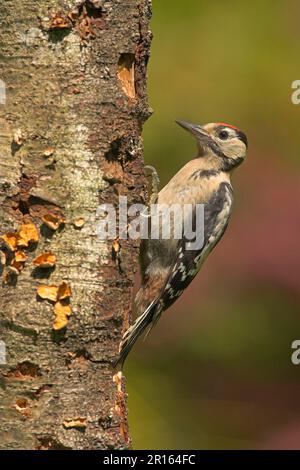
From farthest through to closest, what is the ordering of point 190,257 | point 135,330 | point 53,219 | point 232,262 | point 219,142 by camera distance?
point 232,262 < point 219,142 < point 190,257 < point 135,330 < point 53,219

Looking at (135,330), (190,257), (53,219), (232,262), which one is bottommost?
(135,330)

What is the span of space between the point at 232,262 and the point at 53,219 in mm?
2695

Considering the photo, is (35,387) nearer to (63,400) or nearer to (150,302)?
(63,400)

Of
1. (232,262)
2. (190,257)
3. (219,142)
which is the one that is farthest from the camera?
(232,262)

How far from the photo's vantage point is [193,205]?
16.5ft

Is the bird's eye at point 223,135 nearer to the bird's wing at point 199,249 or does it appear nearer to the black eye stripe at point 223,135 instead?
the black eye stripe at point 223,135

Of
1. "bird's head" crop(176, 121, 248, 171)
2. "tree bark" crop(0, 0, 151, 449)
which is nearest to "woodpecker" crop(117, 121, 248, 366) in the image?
"bird's head" crop(176, 121, 248, 171)

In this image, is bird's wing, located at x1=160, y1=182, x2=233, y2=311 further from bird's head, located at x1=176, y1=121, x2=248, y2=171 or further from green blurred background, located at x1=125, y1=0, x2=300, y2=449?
green blurred background, located at x1=125, y1=0, x2=300, y2=449

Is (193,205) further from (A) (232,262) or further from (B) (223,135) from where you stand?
(A) (232,262)

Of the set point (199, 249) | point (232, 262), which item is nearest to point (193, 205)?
point (199, 249)

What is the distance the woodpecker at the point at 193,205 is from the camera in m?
4.86

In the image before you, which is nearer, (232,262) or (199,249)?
(199,249)

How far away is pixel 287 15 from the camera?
640cm

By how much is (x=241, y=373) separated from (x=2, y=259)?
2925 mm
